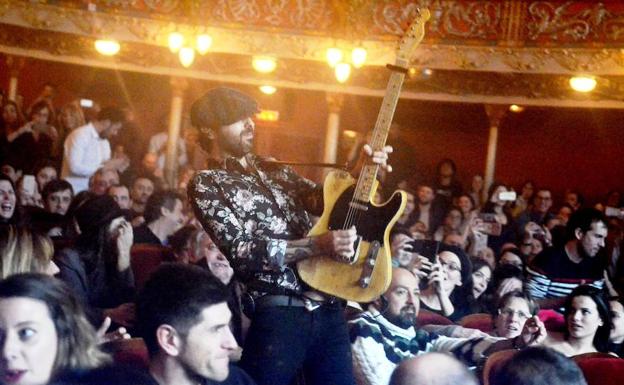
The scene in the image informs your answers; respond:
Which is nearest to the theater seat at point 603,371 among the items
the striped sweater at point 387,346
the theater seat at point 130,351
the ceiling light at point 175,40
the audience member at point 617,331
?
the striped sweater at point 387,346

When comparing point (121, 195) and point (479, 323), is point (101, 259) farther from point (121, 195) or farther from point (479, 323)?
point (121, 195)

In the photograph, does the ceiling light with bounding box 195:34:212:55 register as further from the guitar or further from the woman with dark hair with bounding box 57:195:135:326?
the guitar

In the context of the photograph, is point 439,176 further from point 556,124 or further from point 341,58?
point 556,124

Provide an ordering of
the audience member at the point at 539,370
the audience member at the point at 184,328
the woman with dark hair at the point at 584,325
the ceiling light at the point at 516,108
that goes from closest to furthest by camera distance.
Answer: the audience member at the point at 539,370
the audience member at the point at 184,328
the woman with dark hair at the point at 584,325
the ceiling light at the point at 516,108

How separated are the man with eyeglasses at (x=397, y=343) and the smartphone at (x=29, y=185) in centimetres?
415

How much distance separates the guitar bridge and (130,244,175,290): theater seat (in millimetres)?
2050

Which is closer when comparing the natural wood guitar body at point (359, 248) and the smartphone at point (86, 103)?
the natural wood guitar body at point (359, 248)

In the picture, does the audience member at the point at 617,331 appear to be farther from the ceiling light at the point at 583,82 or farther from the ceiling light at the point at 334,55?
the ceiling light at the point at 334,55

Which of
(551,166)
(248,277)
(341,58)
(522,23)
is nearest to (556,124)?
(551,166)

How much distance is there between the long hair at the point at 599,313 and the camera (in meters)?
3.83

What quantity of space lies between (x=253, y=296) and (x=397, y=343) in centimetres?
85

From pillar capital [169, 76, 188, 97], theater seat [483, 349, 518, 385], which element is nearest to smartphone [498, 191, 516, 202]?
pillar capital [169, 76, 188, 97]

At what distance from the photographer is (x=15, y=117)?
9281 mm

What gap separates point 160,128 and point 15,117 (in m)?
2.72
